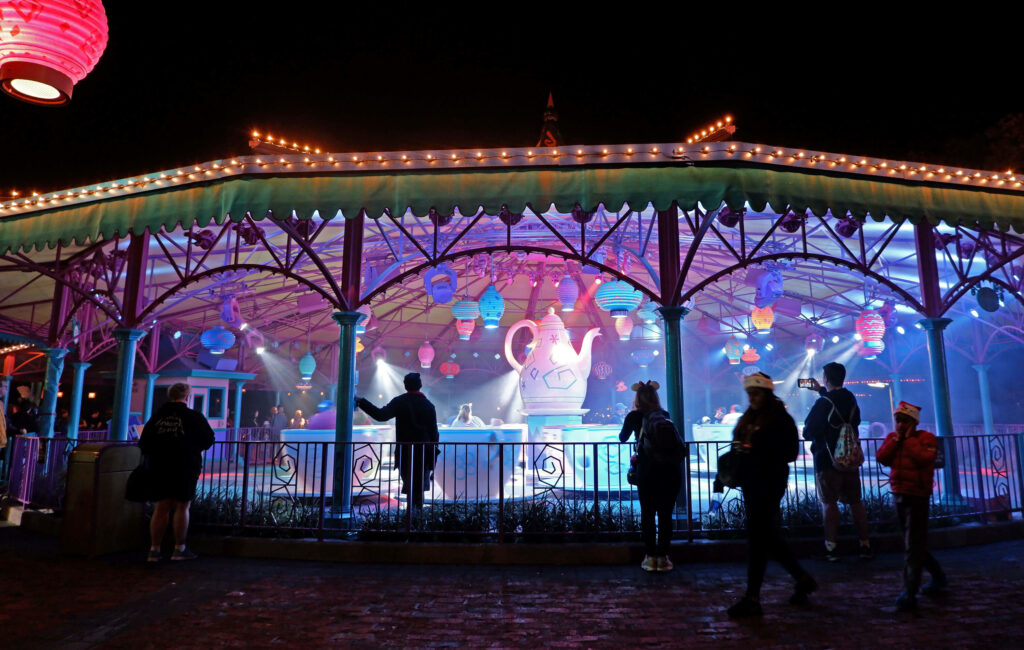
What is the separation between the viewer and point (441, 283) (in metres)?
10.4

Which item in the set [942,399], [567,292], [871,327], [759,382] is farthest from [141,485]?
[871,327]

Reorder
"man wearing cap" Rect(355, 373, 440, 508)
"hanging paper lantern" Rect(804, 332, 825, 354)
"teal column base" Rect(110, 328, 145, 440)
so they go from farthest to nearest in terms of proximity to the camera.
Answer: "hanging paper lantern" Rect(804, 332, 825, 354) < "teal column base" Rect(110, 328, 145, 440) < "man wearing cap" Rect(355, 373, 440, 508)

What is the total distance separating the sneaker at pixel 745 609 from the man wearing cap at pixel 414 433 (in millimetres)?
3432

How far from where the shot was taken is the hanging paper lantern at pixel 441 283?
10352mm

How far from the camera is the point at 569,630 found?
4.26 metres

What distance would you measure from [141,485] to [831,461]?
684 cm

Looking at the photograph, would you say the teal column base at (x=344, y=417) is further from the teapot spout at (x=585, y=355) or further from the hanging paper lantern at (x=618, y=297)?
the teapot spout at (x=585, y=355)

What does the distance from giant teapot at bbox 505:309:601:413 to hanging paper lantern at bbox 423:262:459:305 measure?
1.47 meters

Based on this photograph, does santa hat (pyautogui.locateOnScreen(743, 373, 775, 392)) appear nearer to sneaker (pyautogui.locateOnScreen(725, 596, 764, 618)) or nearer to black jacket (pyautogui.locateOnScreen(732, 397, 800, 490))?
black jacket (pyautogui.locateOnScreen(732, 397, 800, 490))

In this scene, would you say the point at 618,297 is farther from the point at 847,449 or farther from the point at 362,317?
the point at 847,449

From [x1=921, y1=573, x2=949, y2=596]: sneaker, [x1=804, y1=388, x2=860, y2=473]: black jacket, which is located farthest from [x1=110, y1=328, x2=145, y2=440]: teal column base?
[x1=921, y1=573, x2=949, y2=596]: sneaker

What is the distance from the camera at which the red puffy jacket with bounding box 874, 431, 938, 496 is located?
15.3ft

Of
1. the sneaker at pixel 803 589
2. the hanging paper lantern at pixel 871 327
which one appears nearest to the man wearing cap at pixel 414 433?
the sneaker at pixel 803 589

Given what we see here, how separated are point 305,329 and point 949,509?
21961mm
